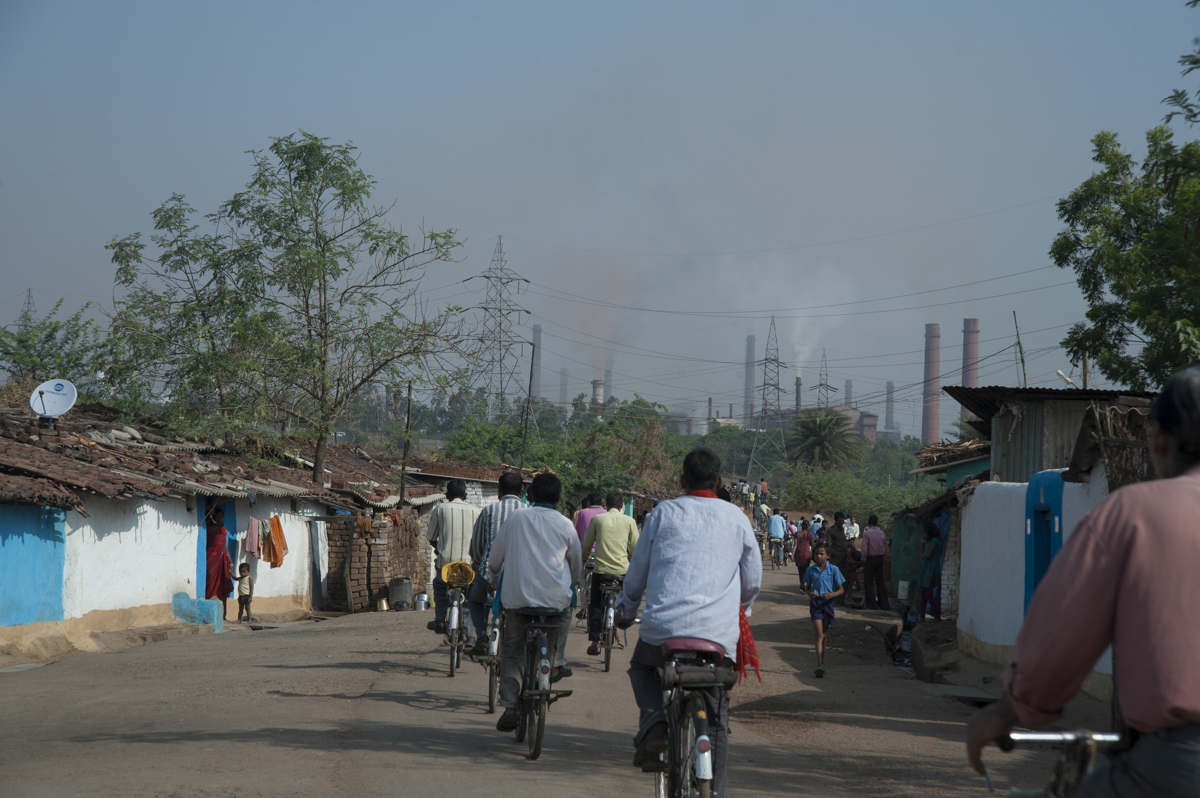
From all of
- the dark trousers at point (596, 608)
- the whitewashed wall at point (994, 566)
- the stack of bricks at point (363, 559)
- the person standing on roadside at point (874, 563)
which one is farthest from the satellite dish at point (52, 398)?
the person standing on roadside at point (874, 563)

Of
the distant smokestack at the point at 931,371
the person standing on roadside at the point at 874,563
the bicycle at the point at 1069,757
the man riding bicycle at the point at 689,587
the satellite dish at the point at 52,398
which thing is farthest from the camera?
the distant smokestack at the point at 931,371

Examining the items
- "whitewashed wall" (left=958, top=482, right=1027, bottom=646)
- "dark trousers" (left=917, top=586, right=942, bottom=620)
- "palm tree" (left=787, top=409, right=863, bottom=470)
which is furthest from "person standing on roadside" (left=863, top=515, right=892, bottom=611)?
"palm tree" (left=787, top=409, right=863, bottom=470)

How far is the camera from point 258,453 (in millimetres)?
23766

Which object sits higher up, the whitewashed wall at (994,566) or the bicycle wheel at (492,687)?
the whitewashed wall at (994,566)

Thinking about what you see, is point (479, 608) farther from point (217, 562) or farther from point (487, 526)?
point (217, 562)

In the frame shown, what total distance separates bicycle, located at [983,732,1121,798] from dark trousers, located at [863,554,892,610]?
67.5 ft

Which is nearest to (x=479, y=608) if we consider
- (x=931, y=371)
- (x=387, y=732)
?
(x=387, y=732)

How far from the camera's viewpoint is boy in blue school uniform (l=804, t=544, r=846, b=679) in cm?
1250

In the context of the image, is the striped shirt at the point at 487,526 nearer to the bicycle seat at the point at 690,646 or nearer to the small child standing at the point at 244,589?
the bicycle seat at the point at 690,646

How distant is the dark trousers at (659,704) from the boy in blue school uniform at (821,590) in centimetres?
766

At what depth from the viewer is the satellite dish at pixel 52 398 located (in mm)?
17750

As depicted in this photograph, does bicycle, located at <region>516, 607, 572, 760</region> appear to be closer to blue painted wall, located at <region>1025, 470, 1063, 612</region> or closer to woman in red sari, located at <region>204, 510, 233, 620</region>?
blue painted wall, located at <region>1025, 470, 1063, 612</region>

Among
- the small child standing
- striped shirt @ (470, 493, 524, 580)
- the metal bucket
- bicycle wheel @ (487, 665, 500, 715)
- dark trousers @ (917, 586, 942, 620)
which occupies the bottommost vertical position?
the metal bucket

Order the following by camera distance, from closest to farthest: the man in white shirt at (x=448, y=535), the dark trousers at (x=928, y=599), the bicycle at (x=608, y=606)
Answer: the man in white shirt at (x=448, y=535) → the bicycle at (x=608, y=606) → the dark trousers at (x=928, y=599)
